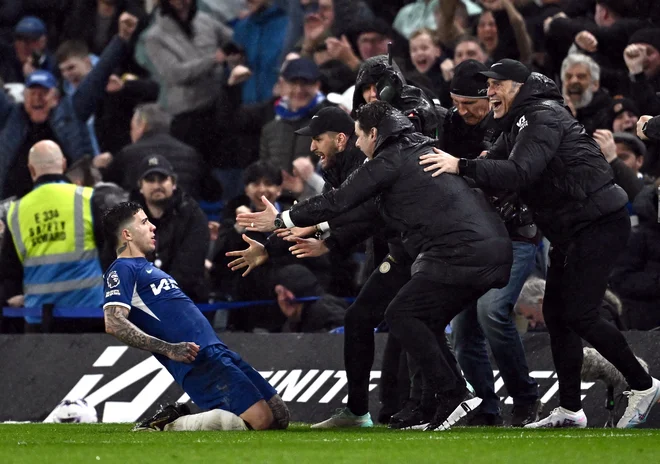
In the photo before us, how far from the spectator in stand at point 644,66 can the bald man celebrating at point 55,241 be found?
4.92 meters

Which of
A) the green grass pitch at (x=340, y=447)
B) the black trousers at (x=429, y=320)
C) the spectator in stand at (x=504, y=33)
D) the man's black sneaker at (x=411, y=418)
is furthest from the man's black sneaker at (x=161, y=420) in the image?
the spectator in stand at (x=504, y=33)

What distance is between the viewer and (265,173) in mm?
13031

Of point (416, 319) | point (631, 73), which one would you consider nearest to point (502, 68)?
point (416, 319)

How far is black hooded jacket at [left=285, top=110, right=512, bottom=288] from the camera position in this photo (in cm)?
890

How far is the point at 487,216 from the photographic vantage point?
29.7 feet

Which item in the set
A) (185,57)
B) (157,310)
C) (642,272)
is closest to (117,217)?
(157,310)

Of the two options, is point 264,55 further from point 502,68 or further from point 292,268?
point 502,68

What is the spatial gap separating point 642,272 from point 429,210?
3.63 metres

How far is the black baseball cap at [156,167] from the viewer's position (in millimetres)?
12742

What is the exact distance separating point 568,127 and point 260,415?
2693 millimetres

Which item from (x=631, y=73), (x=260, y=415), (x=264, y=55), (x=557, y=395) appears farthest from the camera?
(x=264, y=55)

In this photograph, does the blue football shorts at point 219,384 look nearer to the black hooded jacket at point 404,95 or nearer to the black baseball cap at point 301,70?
the black hooded jacket at point 404,95

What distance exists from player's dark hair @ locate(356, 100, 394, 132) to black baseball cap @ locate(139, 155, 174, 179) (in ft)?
13.0

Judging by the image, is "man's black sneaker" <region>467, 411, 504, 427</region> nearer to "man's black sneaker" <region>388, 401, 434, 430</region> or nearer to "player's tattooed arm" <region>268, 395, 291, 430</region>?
"man's black sneaker" <region>388, 401, 434, 430</region>
